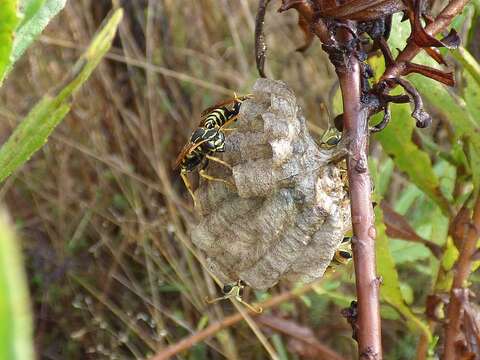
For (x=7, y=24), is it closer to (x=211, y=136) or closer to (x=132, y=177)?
(x=211, y=136)

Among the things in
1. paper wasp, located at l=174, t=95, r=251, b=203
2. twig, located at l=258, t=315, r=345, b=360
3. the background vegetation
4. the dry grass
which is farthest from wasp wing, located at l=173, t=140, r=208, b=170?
the dry grass

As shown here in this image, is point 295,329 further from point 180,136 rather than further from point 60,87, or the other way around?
point 180,136

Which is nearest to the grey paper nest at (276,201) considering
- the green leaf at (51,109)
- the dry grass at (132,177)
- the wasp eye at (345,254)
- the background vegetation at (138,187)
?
the wasp eye at (345,254)

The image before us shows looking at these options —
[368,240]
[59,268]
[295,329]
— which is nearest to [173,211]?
[59,268]

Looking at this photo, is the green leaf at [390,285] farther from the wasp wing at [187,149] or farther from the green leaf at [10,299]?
the green leaf at [10,299]

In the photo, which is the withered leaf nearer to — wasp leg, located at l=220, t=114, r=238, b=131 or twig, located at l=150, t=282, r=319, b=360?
wasp leg, located at l=220, t=114, r=238, b=131
